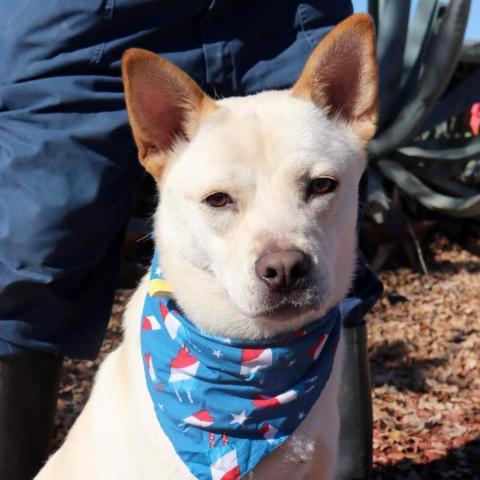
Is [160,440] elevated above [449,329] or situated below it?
above

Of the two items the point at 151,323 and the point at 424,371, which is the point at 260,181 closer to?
the point at 151,323

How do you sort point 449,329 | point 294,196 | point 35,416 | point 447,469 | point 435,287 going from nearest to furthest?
1. point 294,196
2. point 35,416
3. point 447,469
4. point 449,329
5. point 435,287

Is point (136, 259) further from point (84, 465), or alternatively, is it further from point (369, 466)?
point (84, 465)

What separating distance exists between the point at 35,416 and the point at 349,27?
68.2 inches

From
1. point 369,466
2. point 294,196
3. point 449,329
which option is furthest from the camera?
point 449,329

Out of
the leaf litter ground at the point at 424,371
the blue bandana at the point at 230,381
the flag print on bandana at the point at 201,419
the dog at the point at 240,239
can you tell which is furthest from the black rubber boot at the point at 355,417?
the flag print on bandana at the point at 201,419

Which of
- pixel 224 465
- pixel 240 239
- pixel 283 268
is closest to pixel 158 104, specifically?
pixel 240 239

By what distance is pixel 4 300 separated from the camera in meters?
2.35

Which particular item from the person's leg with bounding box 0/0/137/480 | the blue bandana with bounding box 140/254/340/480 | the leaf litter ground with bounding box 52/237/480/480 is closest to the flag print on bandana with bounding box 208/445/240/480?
the blue bandana with bounding box 140/254/340/480

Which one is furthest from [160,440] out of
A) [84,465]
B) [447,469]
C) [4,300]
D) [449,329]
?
[449,329]

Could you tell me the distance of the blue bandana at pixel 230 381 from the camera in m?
2.13

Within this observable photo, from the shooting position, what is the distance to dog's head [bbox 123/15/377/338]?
1944mm

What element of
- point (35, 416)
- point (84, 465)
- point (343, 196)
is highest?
point (343, 196)

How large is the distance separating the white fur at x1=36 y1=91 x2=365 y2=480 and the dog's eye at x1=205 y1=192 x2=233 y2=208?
2cm
